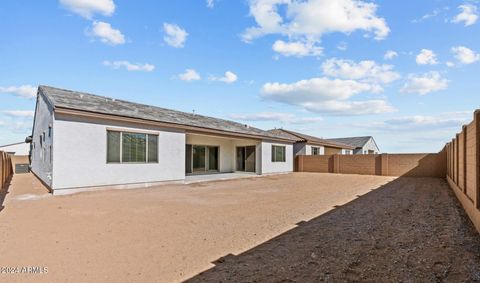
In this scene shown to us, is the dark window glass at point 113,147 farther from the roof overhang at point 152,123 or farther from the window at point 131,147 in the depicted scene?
the roof overhang at point 152,123

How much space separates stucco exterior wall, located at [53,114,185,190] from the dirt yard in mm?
1809

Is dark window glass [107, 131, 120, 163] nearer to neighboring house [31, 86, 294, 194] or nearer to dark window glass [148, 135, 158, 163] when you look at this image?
neighboring house [31, 86, 294, 194]

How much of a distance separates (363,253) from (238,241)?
77.5 inches

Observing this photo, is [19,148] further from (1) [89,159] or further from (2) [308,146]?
(2) [308,146]

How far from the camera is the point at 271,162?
19672 mm

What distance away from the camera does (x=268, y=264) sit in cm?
356

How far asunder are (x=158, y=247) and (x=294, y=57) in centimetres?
1370

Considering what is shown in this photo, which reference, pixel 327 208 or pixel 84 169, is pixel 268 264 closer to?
pixel 327 208

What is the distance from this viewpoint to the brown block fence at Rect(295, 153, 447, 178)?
17797mm

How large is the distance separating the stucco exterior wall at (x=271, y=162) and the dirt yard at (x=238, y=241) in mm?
10867

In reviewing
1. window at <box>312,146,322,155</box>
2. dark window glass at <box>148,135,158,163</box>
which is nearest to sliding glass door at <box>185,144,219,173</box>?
dark window glass at <box>148,135,158,163</box>

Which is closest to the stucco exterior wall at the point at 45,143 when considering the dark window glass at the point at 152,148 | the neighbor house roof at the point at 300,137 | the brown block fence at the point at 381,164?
the dark window glass at the point at 152,148

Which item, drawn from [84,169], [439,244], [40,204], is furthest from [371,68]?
[40,204]

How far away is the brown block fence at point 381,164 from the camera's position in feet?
58.4
